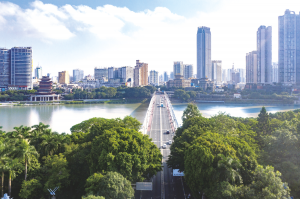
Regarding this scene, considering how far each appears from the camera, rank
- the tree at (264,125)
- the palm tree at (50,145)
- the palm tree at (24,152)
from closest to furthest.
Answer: the palm tree at (24,152), the palm tree at (50,145), the tree at (264,125)

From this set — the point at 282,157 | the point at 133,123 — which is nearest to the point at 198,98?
the point at 133,123

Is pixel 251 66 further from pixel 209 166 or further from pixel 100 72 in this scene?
pixel 209 166

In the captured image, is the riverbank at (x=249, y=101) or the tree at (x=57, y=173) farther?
the riverbank at (x=249, y=101)

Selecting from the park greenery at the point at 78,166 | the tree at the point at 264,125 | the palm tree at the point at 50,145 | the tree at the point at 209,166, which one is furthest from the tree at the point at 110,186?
the tree at the point at 264,125

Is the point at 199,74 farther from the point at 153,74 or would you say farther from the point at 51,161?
the point at 51,161

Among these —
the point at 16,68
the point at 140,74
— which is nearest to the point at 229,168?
the point at 16,68

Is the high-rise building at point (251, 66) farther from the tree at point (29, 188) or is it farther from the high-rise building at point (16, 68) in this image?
the tree at point (29, 188)
